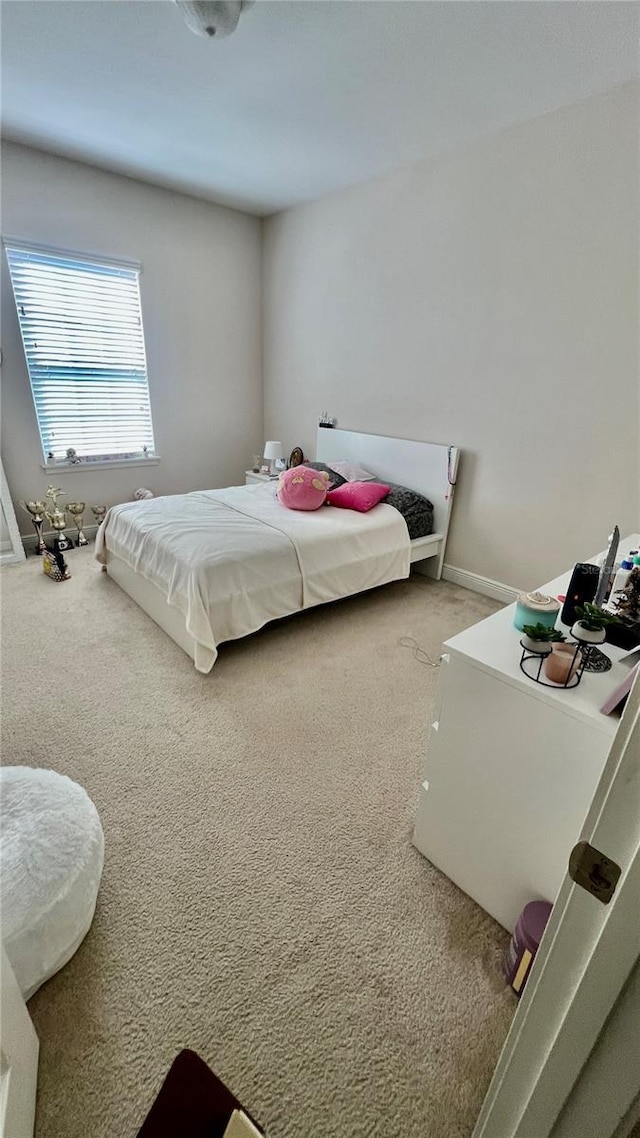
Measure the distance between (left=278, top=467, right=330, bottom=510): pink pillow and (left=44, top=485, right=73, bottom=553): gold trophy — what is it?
5.73 ft

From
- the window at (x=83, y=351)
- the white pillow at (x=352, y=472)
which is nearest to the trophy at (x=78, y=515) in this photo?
the window at (x=83, y=351)

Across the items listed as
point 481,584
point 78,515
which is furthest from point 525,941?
point 78,515

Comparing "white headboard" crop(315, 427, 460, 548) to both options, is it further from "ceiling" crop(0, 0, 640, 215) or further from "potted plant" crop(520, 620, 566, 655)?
"potted plant" crop(520, 620, 566, 655)

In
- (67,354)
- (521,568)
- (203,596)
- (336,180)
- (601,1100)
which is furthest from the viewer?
(67,354)

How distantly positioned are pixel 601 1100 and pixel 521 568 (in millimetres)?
2603

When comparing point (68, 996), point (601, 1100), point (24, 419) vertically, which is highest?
point (24, 419)

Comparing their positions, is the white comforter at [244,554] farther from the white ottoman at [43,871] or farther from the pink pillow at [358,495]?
the white ottoman at [43,871]

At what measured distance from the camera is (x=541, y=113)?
2.20 m

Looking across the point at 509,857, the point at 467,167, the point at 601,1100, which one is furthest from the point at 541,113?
the point at 601,1100

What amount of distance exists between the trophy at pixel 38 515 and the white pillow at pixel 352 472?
2198 mm

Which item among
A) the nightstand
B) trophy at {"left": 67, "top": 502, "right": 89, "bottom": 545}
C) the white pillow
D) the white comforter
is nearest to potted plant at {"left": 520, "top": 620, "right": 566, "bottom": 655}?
the white comforter

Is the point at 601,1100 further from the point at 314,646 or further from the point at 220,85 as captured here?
the point at 220,85

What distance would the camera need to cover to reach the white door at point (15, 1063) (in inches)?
27.5

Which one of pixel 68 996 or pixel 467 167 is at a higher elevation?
pixel 467 167
